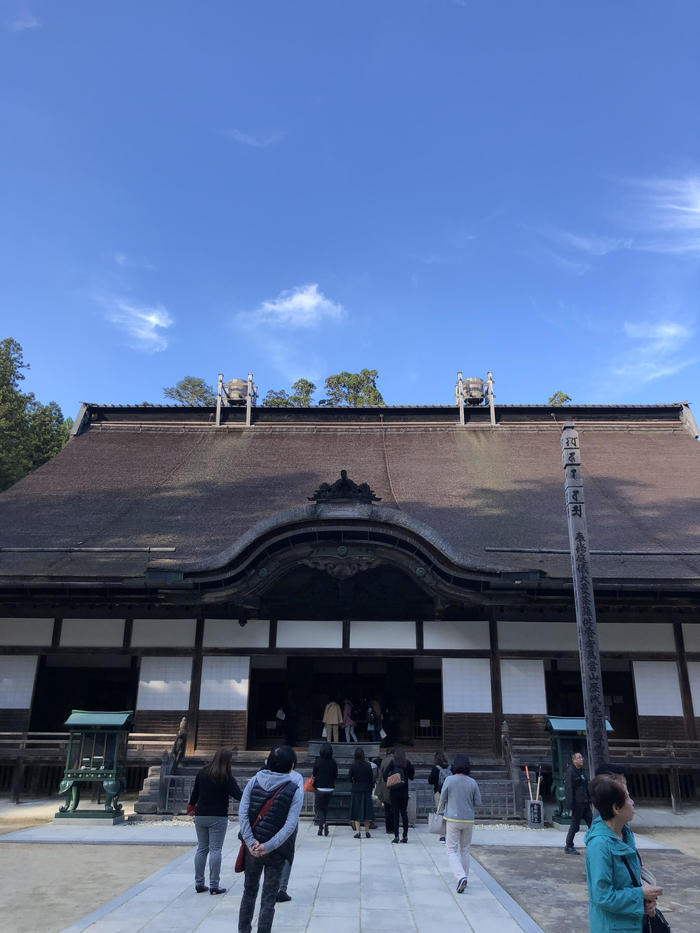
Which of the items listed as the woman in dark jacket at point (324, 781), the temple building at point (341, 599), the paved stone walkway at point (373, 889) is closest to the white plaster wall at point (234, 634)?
the temple building at point (341, 599)

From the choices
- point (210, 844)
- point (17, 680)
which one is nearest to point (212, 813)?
point (210, 844)

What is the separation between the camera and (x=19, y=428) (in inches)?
986

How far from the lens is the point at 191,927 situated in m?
5.27

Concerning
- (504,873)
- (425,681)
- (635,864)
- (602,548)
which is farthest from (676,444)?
(635,864)

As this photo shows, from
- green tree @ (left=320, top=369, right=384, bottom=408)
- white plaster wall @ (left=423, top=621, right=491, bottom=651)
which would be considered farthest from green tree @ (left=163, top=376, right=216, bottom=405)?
white plaster wall @ (left=423, top=621, right=491, bottom=651)

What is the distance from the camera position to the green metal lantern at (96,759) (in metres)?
10.5

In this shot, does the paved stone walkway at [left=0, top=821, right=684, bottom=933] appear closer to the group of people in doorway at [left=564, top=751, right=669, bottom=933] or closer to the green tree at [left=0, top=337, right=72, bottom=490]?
the group of people in doorway at [left=564, top=751, right=669, bottom=933]

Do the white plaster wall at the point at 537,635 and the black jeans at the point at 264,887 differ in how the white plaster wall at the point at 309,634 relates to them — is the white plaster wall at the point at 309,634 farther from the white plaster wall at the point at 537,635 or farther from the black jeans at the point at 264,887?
the black jeans at the point at 264,887

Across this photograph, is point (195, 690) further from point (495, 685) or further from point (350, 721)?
point (495, 685)

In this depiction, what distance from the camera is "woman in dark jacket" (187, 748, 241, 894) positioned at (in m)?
6.28

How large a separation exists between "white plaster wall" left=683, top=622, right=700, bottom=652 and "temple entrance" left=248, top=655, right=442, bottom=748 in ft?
19.2

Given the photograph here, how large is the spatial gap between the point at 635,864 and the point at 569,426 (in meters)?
5.89

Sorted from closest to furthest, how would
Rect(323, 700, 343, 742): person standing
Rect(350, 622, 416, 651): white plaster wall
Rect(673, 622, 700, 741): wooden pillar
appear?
Rect(673, 622, 700, 741): wooden pillar, Rect(350, 622, 416, 651): white plaster wall, Rect(323, 700, 343, 742): person standing

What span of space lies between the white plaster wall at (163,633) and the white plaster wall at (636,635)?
8446 millimetres
